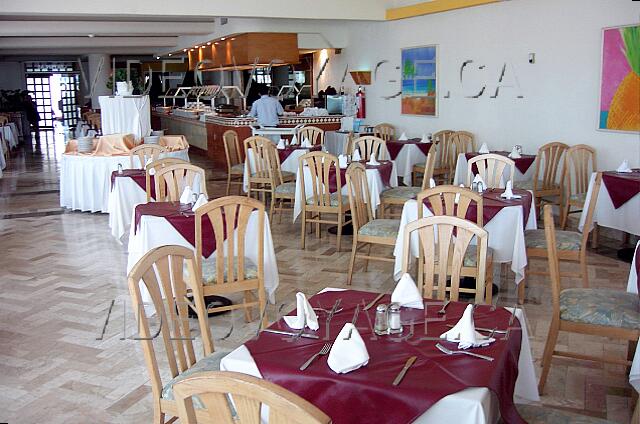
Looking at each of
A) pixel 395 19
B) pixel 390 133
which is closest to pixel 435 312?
pixel 390 133

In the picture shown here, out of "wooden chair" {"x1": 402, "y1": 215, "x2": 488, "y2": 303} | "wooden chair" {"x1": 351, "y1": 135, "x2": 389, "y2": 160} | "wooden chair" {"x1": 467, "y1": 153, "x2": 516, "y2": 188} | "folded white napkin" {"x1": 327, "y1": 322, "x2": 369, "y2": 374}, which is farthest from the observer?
"wooden chair" {"x1": 351, "y1": 135, "x2": 389, "y2": 160}

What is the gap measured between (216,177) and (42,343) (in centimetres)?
686

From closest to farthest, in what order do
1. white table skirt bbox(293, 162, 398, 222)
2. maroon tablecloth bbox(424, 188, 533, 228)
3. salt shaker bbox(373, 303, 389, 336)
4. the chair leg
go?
salt shaker bbox(373, 303, 389, 336), the chair leg, maroon tablecloth bbox(424, 188, 533, 228), white table skirt bbox(293, 162, 398, 222)

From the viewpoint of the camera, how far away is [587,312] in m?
3.28

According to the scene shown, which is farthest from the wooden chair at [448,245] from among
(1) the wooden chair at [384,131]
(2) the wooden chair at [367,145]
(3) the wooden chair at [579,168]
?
(1) the wooden chair at [384,131]

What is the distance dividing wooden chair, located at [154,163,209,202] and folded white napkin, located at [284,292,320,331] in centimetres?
277

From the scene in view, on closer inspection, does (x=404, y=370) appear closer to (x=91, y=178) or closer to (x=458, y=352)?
(x=458, y=352)

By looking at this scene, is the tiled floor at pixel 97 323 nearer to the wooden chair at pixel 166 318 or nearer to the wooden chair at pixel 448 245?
the wooden chair at pixel 166 318

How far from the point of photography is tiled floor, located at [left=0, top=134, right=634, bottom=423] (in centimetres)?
342

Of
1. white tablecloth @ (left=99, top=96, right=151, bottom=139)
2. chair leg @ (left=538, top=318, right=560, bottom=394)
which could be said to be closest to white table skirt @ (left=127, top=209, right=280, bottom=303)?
chair leg @ (left=538, top=318, right=560, bottom=394)

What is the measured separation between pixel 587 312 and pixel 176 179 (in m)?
3.23

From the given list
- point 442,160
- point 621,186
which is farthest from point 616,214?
point 442,160

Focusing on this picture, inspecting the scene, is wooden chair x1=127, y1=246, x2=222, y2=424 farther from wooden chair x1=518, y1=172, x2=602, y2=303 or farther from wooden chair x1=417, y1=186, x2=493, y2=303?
wooden chair x1=518, y1=172, x2=602, y2=303

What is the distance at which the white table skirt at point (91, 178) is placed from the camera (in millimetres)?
8414
